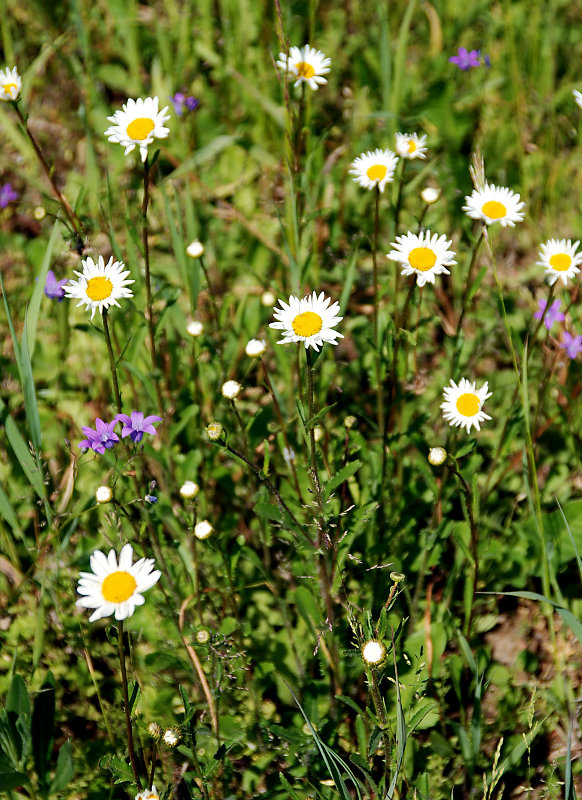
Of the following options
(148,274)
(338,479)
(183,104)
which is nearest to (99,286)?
(148,274)

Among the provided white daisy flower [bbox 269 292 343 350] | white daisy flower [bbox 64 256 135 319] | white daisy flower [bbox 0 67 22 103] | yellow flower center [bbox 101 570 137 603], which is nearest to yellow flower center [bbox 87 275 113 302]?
white daisy flower [bbox 64 256 135 319]

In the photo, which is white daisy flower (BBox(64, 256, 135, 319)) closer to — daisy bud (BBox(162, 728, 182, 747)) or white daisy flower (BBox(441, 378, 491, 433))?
white daisy flower (BBox(441, 378, 491, 433))

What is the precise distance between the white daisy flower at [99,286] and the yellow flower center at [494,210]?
111 centimetres

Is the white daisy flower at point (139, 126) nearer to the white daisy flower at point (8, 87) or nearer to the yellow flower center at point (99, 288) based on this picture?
the white daisy flower at point (8, 87)

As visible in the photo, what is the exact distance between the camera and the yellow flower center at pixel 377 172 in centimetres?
242

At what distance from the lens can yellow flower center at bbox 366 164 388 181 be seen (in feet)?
7.93

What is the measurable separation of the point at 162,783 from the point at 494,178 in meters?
3.00

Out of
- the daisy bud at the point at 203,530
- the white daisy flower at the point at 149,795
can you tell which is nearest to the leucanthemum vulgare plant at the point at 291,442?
the white daisy flower at the point at 149,795

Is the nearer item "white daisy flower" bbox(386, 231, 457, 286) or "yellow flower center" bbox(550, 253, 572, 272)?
"white daisy flower" bbox(386, 231, 457, 286)

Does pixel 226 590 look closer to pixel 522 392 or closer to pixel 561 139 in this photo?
pixel 522 392

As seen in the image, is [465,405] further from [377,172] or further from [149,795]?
[149,795]

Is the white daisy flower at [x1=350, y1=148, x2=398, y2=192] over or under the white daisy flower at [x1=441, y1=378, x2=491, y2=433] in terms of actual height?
over

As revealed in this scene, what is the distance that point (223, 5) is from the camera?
392cm

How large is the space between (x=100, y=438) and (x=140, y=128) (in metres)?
0.92
